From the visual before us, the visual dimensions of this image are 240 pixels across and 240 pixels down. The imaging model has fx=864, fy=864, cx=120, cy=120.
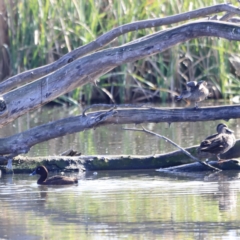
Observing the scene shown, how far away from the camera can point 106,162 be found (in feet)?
34.6

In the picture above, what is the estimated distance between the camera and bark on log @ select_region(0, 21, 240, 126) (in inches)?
366

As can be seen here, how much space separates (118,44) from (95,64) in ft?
32.7

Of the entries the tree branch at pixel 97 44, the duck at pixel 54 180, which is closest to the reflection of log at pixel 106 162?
the duck at pixel 54 180

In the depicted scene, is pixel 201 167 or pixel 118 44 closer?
pixel 201 167

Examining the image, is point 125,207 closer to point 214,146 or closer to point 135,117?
point 135,117

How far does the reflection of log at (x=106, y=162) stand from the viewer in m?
10.5

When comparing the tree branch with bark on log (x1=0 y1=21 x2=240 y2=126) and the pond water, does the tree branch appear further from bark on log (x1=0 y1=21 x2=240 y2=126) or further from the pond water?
the pond water

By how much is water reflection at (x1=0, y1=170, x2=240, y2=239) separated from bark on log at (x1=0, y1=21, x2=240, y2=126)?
949 mm

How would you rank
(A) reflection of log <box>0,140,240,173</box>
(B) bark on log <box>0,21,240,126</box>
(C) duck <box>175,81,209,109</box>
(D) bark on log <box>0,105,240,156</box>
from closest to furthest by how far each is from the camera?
(B) bark on log <box>0,21,240,126</box>, (D) bark on log <box>0,105,240,156</box>, (A) reflection of log <box>0,140,240,173</box>, (C) duck <box>175,81,209,109</box>

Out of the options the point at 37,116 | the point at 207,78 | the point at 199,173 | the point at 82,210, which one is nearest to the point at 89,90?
the point at 37,116

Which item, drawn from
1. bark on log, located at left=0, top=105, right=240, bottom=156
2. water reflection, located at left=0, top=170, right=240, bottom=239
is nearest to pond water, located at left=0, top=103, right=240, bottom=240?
water reflection, located at left=0, top=170, right=240, bottom=239

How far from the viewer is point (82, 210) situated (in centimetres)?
781

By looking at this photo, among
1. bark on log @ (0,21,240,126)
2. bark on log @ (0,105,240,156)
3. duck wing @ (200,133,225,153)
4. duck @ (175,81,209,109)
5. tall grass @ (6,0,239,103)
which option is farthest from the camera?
tall grass @ (6,0,239,103)

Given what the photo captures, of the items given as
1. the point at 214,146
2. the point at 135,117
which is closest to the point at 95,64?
the point at 135,117
